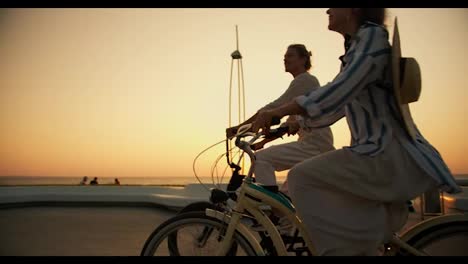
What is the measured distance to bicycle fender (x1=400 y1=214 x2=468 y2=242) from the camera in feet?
4.45

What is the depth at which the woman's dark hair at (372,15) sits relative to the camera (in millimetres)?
1432

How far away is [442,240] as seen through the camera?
4.55 feet

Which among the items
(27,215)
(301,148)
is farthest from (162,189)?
(301,148)

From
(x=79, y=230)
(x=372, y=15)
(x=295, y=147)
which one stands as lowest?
(x=79, y=230)

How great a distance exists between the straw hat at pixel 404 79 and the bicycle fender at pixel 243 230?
0.68 meters

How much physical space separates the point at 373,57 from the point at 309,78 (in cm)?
83

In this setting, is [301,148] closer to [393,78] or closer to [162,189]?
[393,78]

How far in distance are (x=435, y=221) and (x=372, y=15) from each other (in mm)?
785

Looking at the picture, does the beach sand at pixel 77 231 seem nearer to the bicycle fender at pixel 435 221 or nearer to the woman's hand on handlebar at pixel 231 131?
the woman's hand on handlebar at pixel 231 131

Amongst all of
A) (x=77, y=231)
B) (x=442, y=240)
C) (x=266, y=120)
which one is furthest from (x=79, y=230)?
(x=442, y=240)

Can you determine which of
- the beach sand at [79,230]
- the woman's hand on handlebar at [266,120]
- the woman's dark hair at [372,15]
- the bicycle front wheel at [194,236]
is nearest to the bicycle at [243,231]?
the bicycle front wheel at [194,236]

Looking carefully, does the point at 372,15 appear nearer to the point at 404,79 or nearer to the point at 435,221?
the point at 404,79

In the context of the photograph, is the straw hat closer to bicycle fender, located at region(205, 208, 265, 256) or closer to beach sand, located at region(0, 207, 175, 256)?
bicycle fender, located at region(205, 208, 265, 256)

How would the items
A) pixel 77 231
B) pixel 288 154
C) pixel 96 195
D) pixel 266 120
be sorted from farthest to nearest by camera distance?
pixel 96 195 → pixel 77 231 → pixel 288 154 → pixel 266 120
